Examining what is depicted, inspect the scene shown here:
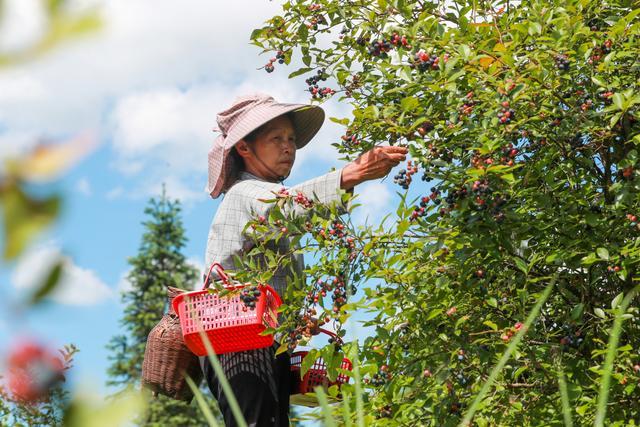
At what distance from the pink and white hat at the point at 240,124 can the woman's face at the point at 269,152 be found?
0.20ft

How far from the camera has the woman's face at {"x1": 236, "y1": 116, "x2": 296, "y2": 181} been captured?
3479 millimetres

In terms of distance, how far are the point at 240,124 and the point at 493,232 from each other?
123 cm

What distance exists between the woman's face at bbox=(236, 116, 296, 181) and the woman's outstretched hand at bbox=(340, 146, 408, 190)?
55cm

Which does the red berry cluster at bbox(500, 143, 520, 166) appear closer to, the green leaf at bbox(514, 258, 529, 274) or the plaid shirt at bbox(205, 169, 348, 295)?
the green leaf at bbox(514, 258, 529, 274)

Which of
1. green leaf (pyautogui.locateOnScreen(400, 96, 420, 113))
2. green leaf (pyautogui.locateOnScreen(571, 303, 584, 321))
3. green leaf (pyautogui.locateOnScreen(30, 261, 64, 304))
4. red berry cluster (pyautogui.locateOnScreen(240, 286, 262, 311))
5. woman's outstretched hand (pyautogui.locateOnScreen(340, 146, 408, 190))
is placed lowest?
green leaf (pyautogui.locateOnScreen(30, 261, 64, 304))

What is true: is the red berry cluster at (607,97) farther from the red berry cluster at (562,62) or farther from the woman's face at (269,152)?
the woman's face at (269,152)

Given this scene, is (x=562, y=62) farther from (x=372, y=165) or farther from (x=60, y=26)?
(x=60, y=26)

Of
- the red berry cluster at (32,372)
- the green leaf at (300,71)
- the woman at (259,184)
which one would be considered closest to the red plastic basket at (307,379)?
the woman at (259,184)

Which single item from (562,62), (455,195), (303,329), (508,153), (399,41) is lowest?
(303,329)

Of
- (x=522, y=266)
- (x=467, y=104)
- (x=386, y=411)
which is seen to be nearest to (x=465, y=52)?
(x=467, y=104)

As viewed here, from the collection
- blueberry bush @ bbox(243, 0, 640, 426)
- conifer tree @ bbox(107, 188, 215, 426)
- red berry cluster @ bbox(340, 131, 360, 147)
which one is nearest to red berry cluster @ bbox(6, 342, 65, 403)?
blueberry bush @ bbox(243, 0, 640, 426)

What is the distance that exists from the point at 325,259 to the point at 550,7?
115 centimetres

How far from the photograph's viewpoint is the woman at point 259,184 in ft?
9.68

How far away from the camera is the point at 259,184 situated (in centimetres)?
326
